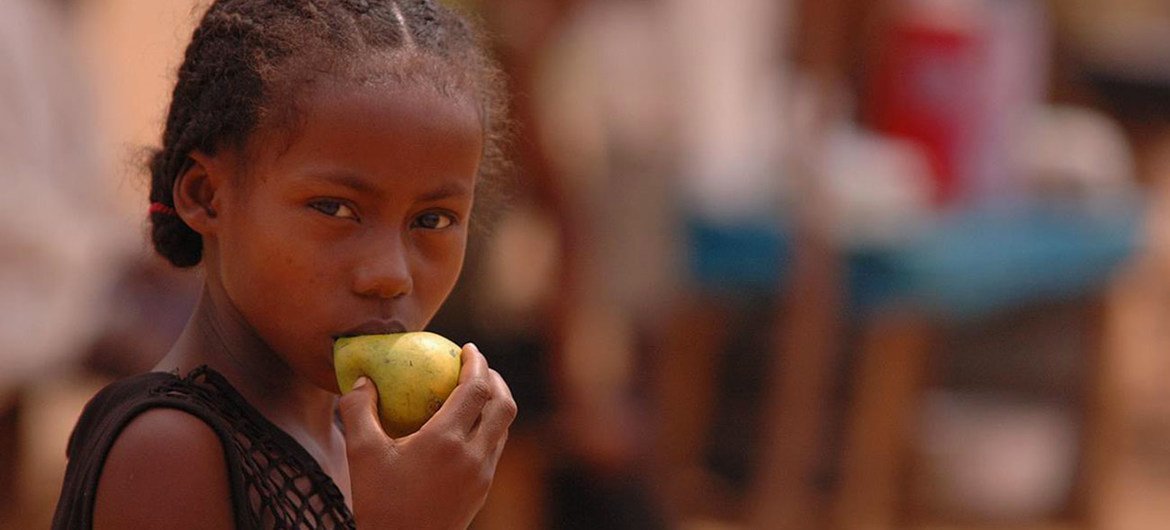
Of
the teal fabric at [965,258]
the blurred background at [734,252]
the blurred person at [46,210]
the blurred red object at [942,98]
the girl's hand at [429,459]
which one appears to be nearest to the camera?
the girl's hand at [429,459]

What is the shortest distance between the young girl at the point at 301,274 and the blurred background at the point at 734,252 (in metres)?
1.52

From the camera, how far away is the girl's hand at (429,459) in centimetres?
119

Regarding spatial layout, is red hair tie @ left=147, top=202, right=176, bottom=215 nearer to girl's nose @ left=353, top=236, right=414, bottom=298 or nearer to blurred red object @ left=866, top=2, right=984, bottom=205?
girl's nose @ left=353, top=236, right=414, bottom=298

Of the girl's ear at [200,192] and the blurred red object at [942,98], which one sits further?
the blurred red object at [942,98]

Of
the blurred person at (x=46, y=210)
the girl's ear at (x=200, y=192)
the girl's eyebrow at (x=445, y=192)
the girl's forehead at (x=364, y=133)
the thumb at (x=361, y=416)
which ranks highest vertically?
the girl's forehead at (x=364, y=133)

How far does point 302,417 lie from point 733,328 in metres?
4.07

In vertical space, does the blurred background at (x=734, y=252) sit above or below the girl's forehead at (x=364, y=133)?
below

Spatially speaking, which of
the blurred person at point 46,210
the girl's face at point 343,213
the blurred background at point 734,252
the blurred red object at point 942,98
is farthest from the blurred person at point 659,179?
the girl's face at point 343,213

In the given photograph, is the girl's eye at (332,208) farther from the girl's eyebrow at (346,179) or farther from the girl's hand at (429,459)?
the girl's hand at (429,459)

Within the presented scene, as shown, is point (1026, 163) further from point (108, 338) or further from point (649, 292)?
point (108, 338)

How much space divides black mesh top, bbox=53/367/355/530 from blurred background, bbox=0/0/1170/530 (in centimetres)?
157

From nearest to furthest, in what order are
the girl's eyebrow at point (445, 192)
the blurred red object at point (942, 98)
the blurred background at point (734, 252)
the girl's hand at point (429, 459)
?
1. the girl's hand at point (429, 459)
2. the girl's eyebrow at point (445, 192)
3. the blurred background at point (734, 252)
4. the blurred red object at point (942, 98)

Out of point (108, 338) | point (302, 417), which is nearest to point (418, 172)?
point (302, 417)

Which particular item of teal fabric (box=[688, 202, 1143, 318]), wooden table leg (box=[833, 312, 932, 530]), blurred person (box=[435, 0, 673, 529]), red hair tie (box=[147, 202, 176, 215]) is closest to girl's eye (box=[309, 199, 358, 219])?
red hair tie (box=[147, 202, 176, 215])
